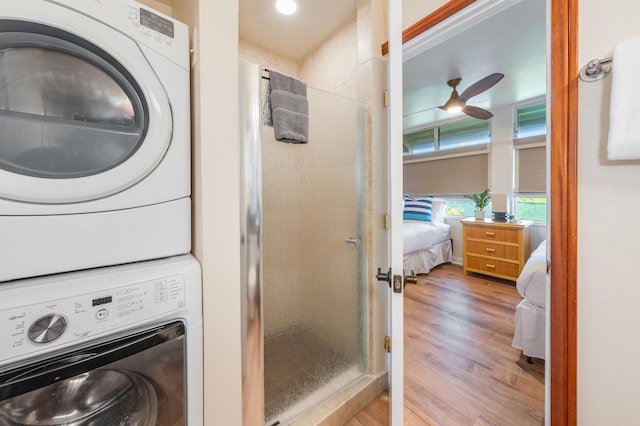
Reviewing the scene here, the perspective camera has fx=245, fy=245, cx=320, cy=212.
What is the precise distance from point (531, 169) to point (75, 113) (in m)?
4.70

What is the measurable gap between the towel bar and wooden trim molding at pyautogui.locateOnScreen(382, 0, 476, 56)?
577mm

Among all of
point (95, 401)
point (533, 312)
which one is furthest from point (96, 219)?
point (533, 312)

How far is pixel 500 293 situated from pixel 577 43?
2.89 meters

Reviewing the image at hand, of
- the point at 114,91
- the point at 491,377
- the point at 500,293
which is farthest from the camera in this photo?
the point at 500,293

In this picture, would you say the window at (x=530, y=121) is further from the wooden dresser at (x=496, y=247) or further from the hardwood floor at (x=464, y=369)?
the hardwood floor at (x=464, y=369)

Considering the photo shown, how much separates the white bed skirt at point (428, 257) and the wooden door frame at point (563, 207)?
2442 millimetres

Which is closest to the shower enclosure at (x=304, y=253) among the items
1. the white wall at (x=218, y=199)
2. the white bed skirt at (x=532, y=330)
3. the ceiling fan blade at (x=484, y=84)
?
the white wall at (x=218, y=199)

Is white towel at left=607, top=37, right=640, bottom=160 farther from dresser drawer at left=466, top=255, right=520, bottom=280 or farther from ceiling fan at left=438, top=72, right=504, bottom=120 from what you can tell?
dresser drawer at left=466, top=255, right=520, bottom=280

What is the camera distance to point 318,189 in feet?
4.54

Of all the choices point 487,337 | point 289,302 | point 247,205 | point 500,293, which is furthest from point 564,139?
point 500,293

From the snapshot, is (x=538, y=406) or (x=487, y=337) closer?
(x=538, y=406)

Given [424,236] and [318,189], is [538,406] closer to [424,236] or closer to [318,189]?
[318,189]

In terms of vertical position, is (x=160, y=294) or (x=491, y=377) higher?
(x=160, y=294)

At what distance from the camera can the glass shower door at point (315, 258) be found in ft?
4.01
